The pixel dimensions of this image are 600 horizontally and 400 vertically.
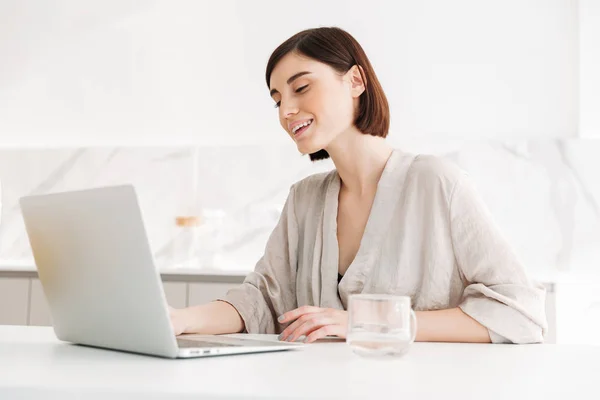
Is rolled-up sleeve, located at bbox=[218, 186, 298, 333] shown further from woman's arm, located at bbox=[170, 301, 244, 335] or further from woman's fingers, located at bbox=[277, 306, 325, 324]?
woman's fingers, located at bbox=[277, 306, 325, 324]

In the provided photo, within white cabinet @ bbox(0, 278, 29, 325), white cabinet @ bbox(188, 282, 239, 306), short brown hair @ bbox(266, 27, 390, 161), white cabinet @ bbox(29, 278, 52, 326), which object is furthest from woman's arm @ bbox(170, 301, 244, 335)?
white cabinet @ bbox(0, 278, 29, 325)

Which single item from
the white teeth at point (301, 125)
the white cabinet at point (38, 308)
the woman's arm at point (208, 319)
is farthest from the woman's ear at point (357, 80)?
the white cabinet at point (38, 308)

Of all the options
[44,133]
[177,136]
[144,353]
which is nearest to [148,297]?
[144,353]

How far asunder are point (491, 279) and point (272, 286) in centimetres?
54

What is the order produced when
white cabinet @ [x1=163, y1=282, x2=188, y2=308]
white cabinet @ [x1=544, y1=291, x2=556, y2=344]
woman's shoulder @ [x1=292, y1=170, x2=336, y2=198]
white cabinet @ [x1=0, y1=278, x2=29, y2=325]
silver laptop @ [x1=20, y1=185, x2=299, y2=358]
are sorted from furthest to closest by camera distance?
white cabinet @ [x1=0, y1=278, x2=29, y2=325], white cabinet @ [x1=163, y1=282, x2=188, y2=308], white cabinet @ [x1=544, y1=291, x2=556, y2=344], woman's shoulder @ [x1=292, y1=170, x2=336, y2=198], silver laptop @ [x1=20, y1=185, x2=299, y2=358]

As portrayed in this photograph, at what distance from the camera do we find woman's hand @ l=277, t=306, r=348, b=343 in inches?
45.7

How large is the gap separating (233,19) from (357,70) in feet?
5.77

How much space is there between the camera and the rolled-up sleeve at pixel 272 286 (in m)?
1.52

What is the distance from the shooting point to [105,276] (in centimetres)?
95

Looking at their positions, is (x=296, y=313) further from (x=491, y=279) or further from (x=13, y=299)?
(x=13, y=299)

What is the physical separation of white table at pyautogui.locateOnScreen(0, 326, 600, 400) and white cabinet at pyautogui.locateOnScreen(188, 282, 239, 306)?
169 cm

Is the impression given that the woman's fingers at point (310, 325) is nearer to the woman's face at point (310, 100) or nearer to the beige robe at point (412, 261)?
the beige robe at point (412, 261)

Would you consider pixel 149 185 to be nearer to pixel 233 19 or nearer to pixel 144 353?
pixel 233 19

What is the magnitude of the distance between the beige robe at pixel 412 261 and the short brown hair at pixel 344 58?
10 centimetres
